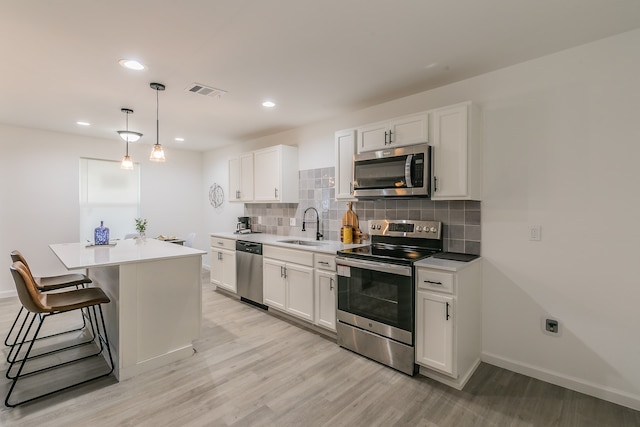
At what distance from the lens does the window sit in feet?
16.4

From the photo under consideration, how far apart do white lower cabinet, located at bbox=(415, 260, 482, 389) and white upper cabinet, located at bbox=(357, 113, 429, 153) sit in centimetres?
117

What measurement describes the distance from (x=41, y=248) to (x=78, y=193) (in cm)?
96

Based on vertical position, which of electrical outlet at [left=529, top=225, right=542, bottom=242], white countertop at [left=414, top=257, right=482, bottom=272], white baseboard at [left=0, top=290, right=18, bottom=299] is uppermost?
electrical outlet at [left=529, top=225, right=542, bottom=242]

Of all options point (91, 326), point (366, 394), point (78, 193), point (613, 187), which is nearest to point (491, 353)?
point (366, 394)

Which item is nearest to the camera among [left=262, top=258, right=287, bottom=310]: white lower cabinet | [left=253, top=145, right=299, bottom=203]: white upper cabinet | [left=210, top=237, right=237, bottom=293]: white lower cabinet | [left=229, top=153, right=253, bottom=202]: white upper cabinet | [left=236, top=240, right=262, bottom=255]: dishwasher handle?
[left=262, top=258, right=287, bottom=310]: white lower cabinet

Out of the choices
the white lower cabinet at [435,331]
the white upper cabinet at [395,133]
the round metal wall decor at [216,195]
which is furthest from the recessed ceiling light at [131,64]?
the round metal wall decor at [216,195]

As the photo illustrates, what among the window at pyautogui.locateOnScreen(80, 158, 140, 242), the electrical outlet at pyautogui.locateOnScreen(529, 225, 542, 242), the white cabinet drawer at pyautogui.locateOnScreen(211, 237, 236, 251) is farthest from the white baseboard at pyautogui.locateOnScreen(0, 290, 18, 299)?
the electrical outlet at pyautogui.locateOnScreen(529, 225, 542, 242)

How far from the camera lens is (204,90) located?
9.86 feet

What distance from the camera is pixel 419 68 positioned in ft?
8.27

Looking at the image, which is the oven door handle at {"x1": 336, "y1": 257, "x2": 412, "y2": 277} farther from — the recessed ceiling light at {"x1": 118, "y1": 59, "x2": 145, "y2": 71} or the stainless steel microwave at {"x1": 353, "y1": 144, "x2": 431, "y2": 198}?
the recessed ceiling light at {"x1": 118, "y1": 59, "x2": 145, "y2": 71}

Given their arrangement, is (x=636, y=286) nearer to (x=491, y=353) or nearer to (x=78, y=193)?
(x=491, y=353)

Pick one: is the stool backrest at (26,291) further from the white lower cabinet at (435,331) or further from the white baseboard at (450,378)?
the white baseboard at (450,378)

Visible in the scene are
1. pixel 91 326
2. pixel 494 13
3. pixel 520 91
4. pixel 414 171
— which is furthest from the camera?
pixel 91 326

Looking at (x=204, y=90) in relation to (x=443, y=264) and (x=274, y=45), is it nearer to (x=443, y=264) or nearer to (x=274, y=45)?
(x=274, y=45)
